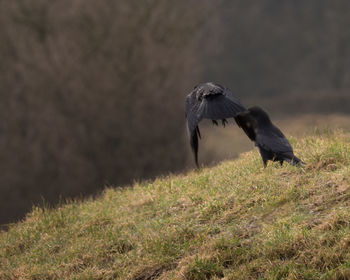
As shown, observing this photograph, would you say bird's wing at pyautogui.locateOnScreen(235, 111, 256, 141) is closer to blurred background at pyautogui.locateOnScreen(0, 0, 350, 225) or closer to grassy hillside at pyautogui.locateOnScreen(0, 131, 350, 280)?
grassy hillside at pyautogui.locateOnScreen(0, 131, 350, 280)

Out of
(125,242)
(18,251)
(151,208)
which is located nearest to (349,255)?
(125,242)

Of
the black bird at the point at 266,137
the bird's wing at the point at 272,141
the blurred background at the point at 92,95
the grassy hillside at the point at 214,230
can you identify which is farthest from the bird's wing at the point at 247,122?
the blurred background at the point at 92,95

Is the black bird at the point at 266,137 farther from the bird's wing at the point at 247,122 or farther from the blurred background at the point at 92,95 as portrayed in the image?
the blurred background at the point at 92,95

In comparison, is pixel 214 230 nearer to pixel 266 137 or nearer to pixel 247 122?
pixel 266 137

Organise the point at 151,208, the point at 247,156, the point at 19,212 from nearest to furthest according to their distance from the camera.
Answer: the point at 151,208
the point at 247,156
the point at 19,212

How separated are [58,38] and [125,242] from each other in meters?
10.0

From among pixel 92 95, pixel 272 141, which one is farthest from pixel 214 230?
pixel 92 95

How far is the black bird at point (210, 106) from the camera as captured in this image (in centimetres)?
623

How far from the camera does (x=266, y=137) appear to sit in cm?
639

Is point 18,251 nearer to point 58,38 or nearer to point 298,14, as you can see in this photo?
point 58,38

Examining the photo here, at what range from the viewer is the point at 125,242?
6.02 meters

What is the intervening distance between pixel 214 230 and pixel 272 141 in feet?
4.57

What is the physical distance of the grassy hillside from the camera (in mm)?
4836

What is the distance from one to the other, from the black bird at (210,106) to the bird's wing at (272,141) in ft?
1.27
